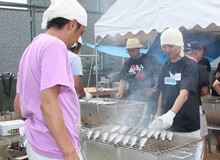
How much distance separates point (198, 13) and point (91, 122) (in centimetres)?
241

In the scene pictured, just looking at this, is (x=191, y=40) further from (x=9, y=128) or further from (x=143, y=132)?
(x=143, y=132)

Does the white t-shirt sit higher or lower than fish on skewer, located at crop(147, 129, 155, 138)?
higher

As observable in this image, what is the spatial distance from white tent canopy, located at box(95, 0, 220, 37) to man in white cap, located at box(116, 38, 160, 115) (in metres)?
0.50

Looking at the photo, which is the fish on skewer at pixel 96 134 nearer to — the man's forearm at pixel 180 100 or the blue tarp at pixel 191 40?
the man's forearm at pixel 180 100

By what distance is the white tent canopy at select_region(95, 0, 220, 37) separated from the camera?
185 inches

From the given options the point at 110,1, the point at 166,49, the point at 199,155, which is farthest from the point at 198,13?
the point at 110,1

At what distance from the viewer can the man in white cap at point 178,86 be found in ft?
12.4

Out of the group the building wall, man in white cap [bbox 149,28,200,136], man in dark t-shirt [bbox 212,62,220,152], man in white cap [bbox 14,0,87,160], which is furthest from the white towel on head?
the building wall

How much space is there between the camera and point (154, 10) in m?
5.22

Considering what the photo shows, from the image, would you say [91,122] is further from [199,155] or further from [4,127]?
[199,155]

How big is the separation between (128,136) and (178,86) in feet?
3.50

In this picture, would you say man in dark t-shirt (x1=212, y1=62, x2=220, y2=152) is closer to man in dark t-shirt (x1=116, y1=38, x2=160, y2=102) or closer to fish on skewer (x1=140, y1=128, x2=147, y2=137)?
man in dark t-shirt (x1=116, y1=38, x2=160, y2=102)

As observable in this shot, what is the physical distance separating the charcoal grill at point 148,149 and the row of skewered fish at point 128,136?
0.02 meters

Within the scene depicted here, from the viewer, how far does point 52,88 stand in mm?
1953
